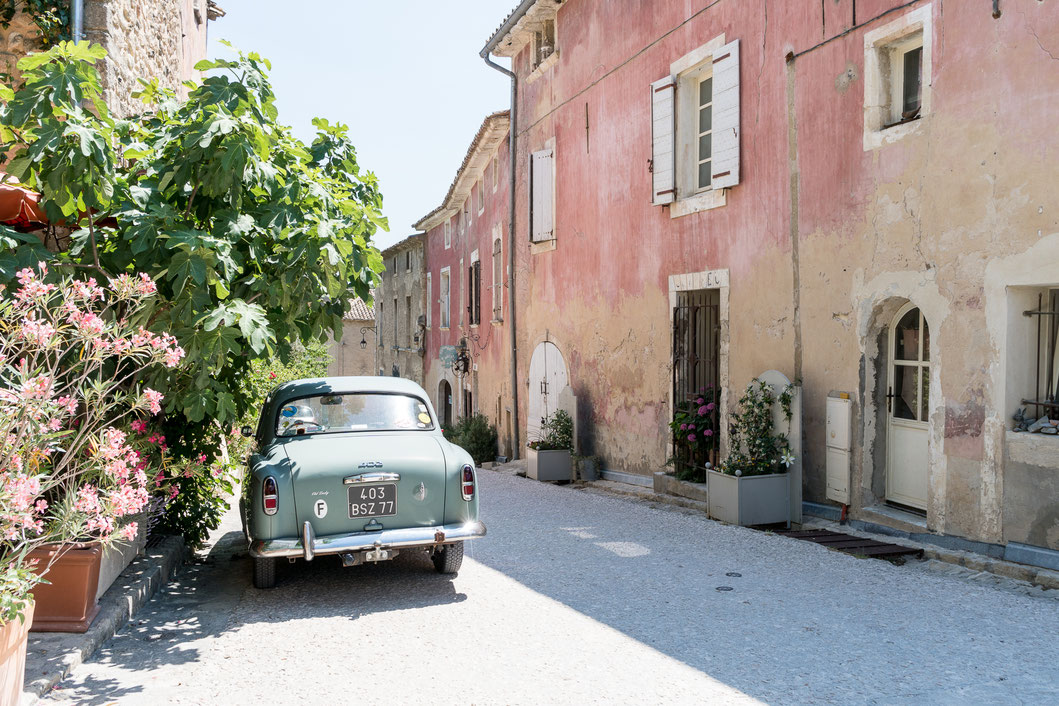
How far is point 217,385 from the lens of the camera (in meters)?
5.24

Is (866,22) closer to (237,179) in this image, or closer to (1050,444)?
(1050,444)

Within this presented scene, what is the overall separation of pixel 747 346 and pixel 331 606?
5546 millimetres

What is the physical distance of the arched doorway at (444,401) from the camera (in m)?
26.1

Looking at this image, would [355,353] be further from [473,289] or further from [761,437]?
[761,437]

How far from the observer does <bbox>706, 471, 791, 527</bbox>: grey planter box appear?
8062 mm

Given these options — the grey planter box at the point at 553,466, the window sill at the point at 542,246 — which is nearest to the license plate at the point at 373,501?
the grey planter box at the point at 553,466

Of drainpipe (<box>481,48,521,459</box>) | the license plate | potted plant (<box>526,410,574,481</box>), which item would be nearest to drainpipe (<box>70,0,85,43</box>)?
the license plate

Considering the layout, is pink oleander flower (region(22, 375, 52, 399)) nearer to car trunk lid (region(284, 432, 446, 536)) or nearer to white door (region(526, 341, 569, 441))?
car trunk lid (region(284, 432, 446, 536))

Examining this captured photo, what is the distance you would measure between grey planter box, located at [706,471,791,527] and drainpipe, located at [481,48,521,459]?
8.54 m

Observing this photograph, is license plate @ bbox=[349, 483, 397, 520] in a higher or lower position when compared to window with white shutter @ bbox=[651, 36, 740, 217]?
lower

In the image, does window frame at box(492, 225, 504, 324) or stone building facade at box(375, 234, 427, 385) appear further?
stone building facade at box(375, 234, 427, 385)

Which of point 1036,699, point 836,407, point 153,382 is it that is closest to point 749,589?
point 1036,699

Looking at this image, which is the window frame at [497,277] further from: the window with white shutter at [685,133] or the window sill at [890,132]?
the window sill at [890,132]

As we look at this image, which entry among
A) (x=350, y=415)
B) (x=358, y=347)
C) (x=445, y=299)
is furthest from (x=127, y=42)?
(x=358, y=347)
